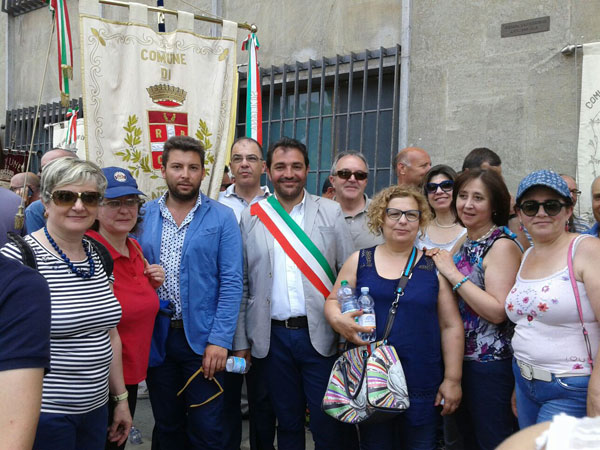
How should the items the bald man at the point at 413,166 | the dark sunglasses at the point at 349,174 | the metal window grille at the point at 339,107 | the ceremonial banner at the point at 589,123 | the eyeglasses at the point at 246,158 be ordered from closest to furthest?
the dark sunglasses at the point at 349,174 < the eyeglasses at the point at 246,158 < the bald man at the point at 413,166 < the ceremonial banner at the point at 589,123 < the metal window grille at the point at 339,107

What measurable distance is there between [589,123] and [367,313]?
3.65 m

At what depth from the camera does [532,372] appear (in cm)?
245

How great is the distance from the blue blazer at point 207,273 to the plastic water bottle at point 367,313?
2.44ft

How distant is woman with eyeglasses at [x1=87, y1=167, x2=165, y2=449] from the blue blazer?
0.21 m

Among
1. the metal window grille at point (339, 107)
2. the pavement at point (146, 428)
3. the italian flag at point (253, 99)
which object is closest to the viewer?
the pavement at point (146, 428)

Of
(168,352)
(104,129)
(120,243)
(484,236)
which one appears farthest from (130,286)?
(484,236)

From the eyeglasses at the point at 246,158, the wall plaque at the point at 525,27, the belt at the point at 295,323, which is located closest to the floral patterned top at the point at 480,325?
the belt at the point at 295,323

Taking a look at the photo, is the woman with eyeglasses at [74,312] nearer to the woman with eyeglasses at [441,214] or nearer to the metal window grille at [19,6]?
the woman with eyeglasses at [441,214]

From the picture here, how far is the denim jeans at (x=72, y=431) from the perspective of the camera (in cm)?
216

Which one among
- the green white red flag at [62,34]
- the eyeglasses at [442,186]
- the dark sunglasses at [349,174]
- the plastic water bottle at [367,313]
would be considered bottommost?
the plastic water bottle at [367,313]

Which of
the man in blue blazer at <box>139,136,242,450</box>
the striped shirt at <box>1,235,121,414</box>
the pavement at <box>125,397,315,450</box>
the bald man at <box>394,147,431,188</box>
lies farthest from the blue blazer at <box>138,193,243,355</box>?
the bald man at <box>394,147,431,188</box>

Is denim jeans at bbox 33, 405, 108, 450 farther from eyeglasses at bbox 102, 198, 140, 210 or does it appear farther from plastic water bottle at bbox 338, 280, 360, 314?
plastic water bottle at bbox 338, 280, 360, 314

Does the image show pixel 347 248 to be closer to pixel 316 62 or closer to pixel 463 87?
pixel 463 87

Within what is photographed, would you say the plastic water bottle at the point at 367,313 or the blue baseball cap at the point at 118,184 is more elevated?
the blue baseball cap at the point at 118,184
